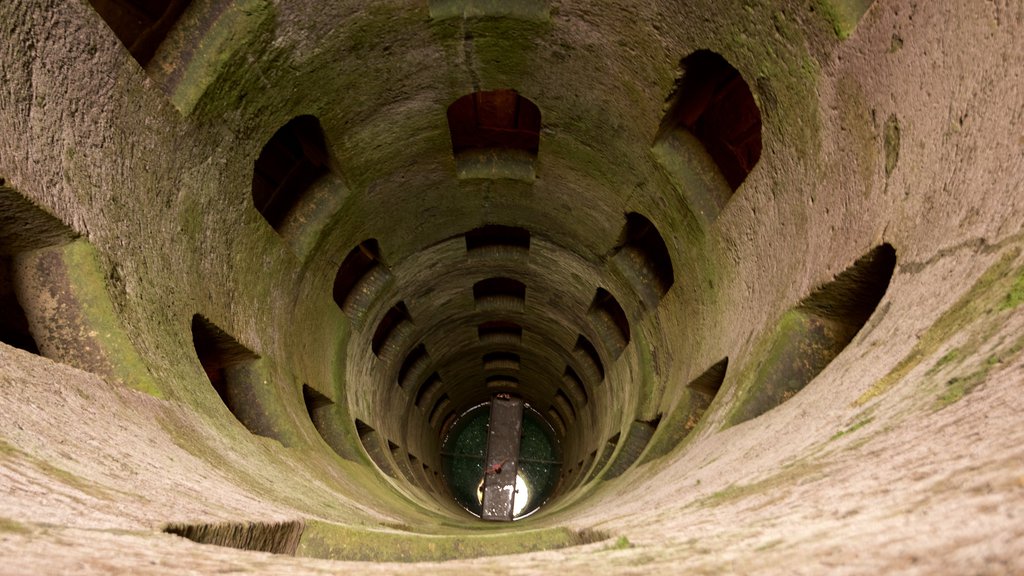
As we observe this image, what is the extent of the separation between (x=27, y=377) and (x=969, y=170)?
3.54m

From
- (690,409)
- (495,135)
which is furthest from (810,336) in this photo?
(495,135)

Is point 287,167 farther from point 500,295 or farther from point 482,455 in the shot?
point 482,455

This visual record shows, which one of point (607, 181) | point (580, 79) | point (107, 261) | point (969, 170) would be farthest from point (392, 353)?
point (969, 170)

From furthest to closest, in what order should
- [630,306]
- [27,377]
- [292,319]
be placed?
[630,306] < [292,319] < [27,377]

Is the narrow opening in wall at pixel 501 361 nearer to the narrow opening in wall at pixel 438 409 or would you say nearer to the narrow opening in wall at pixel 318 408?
the narrow opening in wall at pixel 438 409

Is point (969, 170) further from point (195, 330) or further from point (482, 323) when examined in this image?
point (482, 323)

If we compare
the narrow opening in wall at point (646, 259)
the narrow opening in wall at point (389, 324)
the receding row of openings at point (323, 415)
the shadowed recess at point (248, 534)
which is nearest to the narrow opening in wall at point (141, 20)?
the shadowed recess at point (248, 534)

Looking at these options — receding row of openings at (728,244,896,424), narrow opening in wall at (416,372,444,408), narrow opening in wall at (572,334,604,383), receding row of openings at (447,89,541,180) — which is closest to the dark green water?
narrow opening in wall at (416,372,444,408)

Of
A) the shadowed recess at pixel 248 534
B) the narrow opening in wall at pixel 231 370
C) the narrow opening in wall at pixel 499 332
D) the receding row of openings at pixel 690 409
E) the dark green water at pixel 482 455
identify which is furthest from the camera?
the dark green water at pixel 482 455

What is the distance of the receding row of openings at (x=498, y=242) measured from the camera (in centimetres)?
822

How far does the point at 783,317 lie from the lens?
4086 mm

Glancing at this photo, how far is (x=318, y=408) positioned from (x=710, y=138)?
4.25 metres

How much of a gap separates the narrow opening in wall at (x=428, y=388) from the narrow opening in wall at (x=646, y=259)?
5.16 metres

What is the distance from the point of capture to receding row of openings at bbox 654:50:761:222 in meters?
5.00
